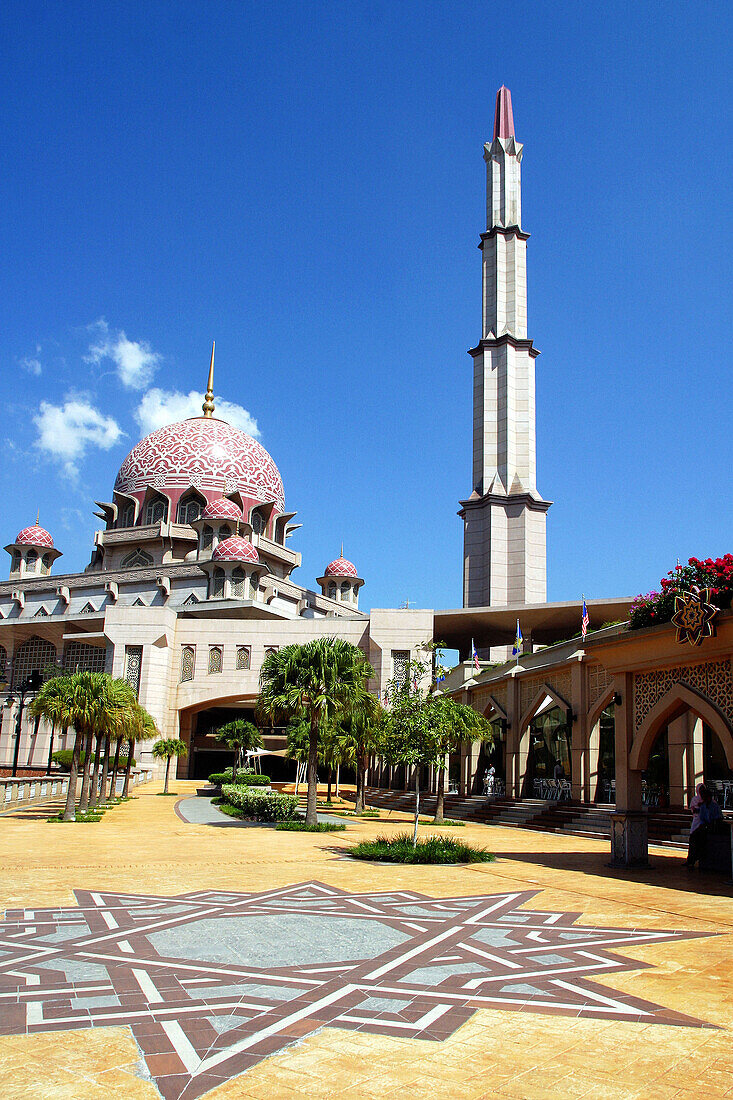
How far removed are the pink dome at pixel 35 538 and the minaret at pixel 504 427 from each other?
36356mm

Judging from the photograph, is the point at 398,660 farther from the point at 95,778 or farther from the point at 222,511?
the point at 95,778

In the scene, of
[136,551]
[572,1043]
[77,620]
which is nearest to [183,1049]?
[572,1043]

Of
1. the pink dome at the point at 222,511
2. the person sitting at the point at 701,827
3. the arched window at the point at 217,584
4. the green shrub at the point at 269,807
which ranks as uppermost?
the pink dome at the point at 222,511

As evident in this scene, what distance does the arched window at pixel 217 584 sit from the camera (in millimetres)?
55281

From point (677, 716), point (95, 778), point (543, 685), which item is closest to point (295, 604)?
point (95, 778)

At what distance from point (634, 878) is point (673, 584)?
447 cm

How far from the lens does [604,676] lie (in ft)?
74.3

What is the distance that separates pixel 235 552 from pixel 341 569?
20.1 meters

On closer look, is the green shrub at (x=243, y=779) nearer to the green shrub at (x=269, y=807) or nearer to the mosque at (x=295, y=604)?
the mosque at (x=295, y=604)

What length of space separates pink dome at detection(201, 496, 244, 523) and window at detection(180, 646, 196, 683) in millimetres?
11167

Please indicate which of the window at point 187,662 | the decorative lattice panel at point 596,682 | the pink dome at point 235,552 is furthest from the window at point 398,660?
the decorative lattice panel at point 596,682

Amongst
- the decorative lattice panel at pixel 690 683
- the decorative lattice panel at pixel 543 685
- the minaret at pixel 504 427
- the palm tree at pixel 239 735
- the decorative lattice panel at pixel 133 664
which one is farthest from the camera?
the decorative lattice panel at pixel 133 664

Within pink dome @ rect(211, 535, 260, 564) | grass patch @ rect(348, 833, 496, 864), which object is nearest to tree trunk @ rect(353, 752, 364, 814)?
grass patch @ rect(348, 833, 496, 864)

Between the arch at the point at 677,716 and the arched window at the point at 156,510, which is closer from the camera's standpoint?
the arch at the point at 677,716
